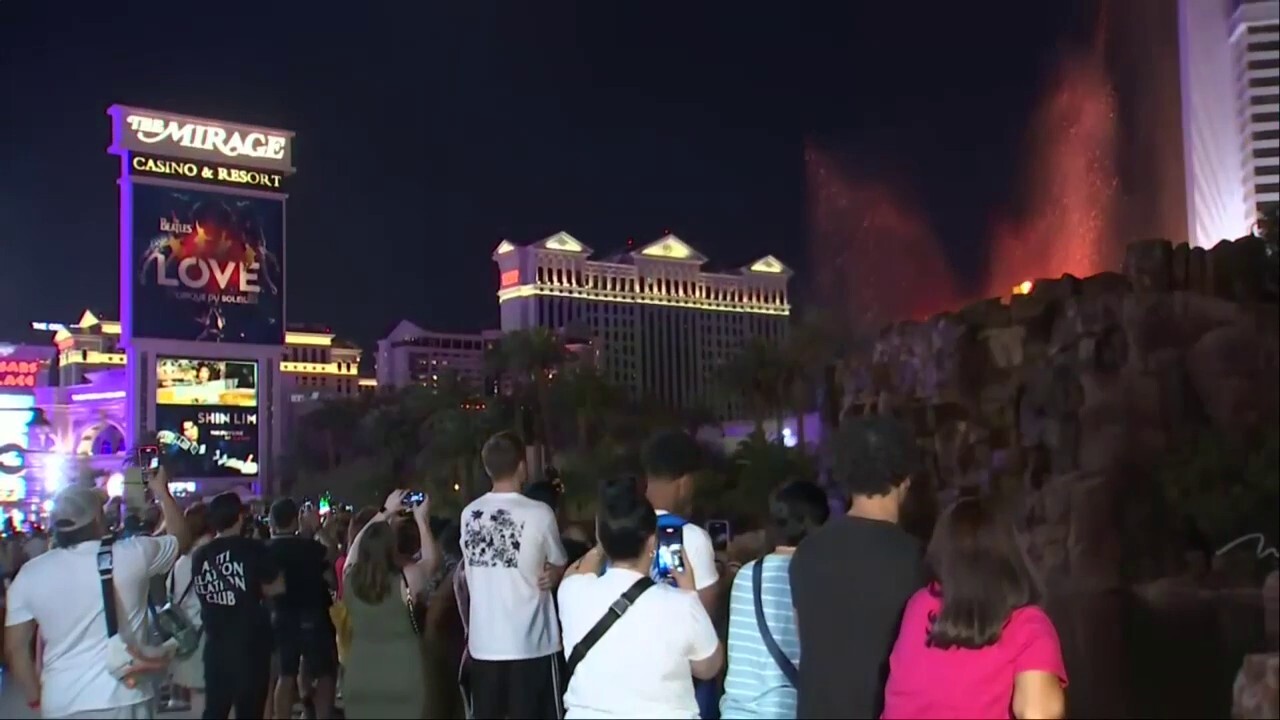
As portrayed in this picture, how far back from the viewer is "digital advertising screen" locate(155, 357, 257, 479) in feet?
222

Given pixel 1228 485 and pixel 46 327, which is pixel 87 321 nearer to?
pixel 46 327

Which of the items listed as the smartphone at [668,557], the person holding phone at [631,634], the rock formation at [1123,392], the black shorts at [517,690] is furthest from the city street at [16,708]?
the rock formation at [1123,392]

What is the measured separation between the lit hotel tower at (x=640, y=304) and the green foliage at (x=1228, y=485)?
84677 mm

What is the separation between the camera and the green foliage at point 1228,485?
23266 mm

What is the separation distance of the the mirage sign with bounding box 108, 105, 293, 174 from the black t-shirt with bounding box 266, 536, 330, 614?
68.9 m

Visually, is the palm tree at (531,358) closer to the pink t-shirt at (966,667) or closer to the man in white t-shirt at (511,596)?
the man in white t-shirt at (511,596)

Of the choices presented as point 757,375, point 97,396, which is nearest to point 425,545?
point 757,375

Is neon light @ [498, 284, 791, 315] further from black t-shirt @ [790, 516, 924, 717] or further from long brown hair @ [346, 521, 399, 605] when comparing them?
black t-shirt @ [790, 516, 924, 717]

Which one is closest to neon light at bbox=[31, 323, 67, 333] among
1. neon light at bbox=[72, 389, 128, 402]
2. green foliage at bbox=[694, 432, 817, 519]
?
neon light at bbox=[72, 389, 128, 402]

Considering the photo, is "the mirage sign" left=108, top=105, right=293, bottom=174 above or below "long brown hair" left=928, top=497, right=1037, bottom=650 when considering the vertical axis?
above

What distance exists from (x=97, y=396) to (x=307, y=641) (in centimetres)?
9003

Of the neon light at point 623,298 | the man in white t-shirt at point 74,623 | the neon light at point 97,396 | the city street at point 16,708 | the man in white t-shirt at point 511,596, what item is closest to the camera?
the man in white t-shirt at point 74,623

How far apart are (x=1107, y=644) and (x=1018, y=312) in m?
12.3

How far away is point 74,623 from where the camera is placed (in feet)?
18.5
